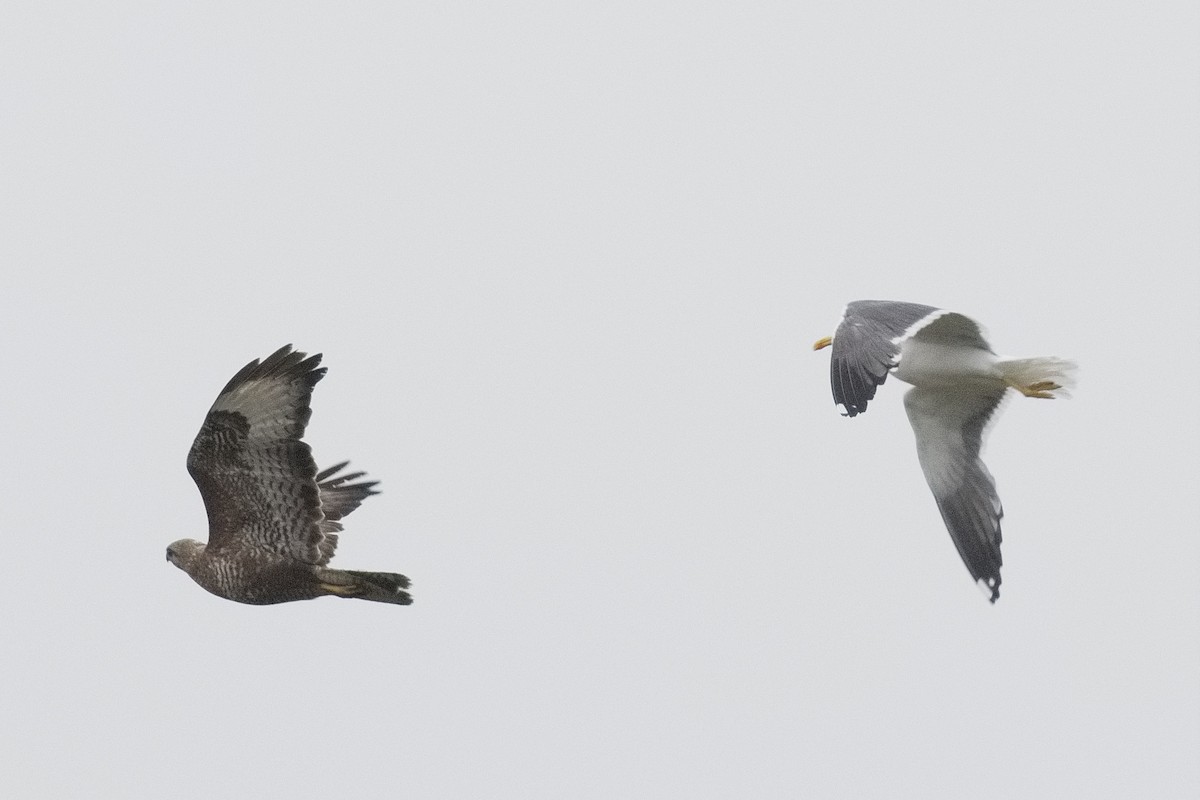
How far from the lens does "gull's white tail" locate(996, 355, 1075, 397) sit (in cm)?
1309

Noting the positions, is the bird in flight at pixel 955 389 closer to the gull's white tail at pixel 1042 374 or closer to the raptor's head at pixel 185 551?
the gull's white tail at pixel 1042 374

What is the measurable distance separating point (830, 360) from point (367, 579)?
3501 millimetres

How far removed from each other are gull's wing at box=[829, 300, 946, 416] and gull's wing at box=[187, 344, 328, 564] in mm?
3493

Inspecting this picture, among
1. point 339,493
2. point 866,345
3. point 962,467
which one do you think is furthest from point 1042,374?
point 339,493

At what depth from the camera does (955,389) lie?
13531mm

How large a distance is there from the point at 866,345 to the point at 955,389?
2.35 m

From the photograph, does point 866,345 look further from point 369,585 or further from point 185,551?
point 185,551

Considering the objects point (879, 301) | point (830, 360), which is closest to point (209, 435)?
point (830, 360)

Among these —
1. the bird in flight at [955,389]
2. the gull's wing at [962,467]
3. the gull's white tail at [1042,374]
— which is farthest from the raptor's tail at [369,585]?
the gull's white tail at [1042,374]

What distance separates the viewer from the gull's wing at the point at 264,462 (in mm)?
10188

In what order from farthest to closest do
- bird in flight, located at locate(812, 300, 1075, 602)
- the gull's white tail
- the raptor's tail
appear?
the gull's white tail
bird in flight, located at locate(812, 300, 1075, 602)
the raptor's tail

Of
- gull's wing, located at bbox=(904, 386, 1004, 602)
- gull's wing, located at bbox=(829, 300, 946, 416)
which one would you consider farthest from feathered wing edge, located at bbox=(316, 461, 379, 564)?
gull's wing, located at bbox=(904, 386, 1004, 602)

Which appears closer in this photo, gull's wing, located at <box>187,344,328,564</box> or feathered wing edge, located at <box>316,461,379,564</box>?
gull's wing, located at <box>187,344,328,564</box>

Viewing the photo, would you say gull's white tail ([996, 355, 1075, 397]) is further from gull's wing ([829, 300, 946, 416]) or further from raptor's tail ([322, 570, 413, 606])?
raptor's tail ([322, 570, 413, 606])
